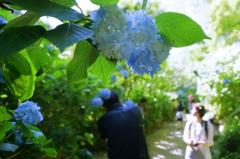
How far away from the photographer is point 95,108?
12.4 feet

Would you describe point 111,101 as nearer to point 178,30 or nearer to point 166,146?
point 178,30

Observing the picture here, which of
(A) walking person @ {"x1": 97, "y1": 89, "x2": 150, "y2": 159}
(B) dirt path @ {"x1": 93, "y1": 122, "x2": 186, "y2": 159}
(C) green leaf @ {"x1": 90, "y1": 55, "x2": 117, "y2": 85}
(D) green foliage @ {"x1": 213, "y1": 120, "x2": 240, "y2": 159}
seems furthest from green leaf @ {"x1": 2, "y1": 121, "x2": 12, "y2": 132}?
(B) dirt path @ {"x1": 93, "y1": 122, "x2": 186, "y2": 159}

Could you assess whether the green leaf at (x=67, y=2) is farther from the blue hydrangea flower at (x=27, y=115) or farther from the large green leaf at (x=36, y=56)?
the blue hydrangea flower at (x=27, y=115)

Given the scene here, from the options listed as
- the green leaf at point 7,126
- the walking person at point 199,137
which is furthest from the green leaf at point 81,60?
the walking person at point 199,137

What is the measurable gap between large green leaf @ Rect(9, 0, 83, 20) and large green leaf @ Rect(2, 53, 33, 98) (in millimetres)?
193

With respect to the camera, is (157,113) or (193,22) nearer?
(193,22)

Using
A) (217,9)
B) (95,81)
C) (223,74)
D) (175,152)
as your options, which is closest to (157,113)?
(175,152)

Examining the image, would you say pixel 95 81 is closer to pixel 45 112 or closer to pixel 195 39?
pixel 45 112

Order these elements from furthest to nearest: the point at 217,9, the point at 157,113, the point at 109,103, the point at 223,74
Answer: the point at 157,113 → the point at 217,9 → the point at 223,74 → the point at 109,103

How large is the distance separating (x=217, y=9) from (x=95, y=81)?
593 centimetres

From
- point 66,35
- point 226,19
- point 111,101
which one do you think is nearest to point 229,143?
point 111,101

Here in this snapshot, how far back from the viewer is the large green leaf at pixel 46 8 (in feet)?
1.45

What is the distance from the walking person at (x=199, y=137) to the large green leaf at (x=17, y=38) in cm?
394

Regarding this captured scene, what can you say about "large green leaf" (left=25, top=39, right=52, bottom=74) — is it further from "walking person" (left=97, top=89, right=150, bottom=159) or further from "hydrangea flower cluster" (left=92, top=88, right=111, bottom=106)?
"hydrangea flower cluster" (left=92, top=88, right=111, bottom=106)
